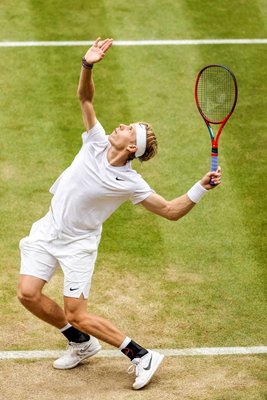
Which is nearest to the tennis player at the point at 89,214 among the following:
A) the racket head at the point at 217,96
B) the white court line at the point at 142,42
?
the racket head at the point at 217,96

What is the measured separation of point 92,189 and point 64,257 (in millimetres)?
739

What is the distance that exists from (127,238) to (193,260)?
2.87ft

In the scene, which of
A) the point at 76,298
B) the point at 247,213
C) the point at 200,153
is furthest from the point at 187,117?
the point at 76,298

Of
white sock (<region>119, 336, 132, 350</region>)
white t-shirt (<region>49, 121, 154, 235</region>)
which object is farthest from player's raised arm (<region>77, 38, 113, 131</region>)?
white sock (<region>119, 336, 132, 350</region>)

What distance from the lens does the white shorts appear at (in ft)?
38.7

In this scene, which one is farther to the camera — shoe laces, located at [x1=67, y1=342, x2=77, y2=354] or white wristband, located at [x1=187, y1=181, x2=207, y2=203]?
shoe laces, located at [x1=67, y1=342, x2=77, y2=354]

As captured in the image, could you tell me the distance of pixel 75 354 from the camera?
1218cm

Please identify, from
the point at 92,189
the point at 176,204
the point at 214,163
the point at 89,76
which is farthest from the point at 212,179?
the point at 89,76

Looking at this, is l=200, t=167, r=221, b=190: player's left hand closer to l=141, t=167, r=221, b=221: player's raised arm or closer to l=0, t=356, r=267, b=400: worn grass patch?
l=141, t=167, r=221, b=221: player's raised arm

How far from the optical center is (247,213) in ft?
48.5

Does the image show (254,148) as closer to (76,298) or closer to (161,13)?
(161,13)

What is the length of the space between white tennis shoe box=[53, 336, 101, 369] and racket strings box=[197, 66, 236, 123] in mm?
2756

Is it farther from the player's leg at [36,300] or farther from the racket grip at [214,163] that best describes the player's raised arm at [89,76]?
the player's leg at [36,300]

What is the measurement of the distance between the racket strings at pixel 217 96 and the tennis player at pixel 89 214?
4.93 feet
